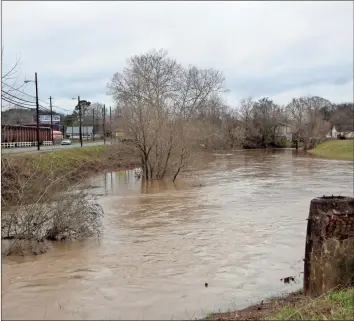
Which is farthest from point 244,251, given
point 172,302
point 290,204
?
point 290,204

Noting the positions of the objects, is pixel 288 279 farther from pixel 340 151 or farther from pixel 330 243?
pixel 340 151

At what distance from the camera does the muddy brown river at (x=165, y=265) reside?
292 inches

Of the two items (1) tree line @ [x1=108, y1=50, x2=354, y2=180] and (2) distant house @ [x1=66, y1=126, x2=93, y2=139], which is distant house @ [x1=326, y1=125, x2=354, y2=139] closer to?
(1) tree line @ [x1=108, y1=50, x2=354, y2=180]

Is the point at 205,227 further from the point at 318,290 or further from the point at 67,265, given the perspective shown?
the point at 318,290

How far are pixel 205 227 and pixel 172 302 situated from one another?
7.47m

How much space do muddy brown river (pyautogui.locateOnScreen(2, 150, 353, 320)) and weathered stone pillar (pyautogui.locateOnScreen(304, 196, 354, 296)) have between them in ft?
5.83

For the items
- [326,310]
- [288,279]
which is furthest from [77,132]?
[326,310]

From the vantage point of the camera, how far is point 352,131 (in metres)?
103

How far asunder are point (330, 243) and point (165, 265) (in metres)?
5.05

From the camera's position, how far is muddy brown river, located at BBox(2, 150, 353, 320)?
24.3ft

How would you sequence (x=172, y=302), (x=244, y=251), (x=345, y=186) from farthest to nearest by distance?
(x=345, y=186) < (x=244, y=251) < (x=172, y=302)

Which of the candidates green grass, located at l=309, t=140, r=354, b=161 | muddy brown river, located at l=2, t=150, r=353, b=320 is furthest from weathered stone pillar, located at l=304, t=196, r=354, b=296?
green grass, located at l=309, t=140, r=354, b=161

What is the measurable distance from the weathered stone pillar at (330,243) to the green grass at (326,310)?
617 mm

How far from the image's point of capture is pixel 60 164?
3384 cm
